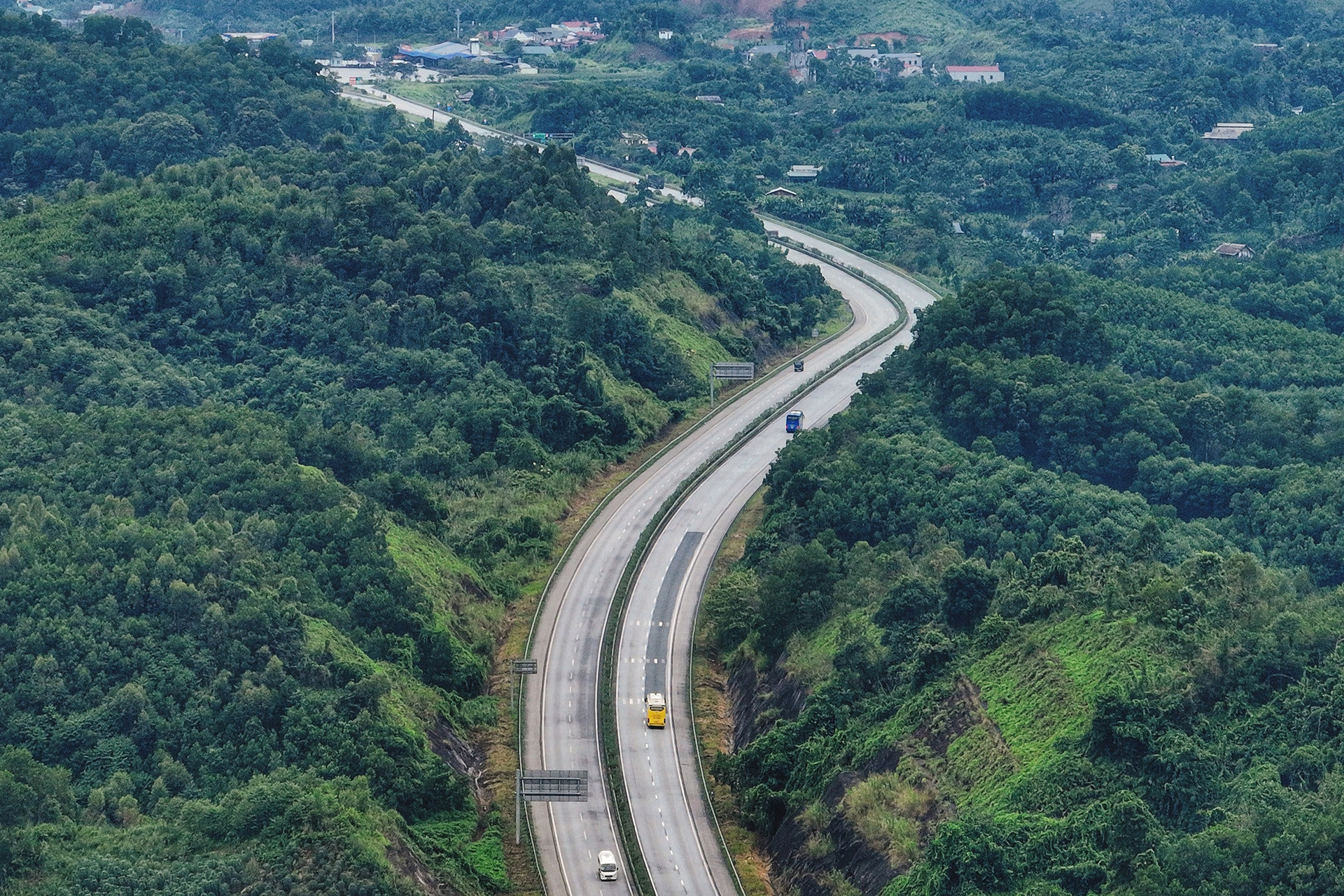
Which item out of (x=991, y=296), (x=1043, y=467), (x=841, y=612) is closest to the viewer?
(x=841, y=612)

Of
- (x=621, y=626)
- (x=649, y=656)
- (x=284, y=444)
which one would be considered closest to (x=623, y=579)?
(x=621, y=626)

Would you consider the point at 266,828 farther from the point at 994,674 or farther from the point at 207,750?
the point at 994,674

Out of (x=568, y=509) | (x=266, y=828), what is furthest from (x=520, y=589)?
(x=266, y=828)

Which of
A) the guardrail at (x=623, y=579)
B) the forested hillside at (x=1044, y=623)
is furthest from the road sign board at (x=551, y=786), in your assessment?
the forested hillside at (x=1044, y=623)

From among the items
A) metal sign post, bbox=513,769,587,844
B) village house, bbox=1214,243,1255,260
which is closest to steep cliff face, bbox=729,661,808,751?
metal sign post, bbox=513,769,587,844

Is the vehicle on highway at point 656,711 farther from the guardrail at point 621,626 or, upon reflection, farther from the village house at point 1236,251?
the village house at point 1236,251

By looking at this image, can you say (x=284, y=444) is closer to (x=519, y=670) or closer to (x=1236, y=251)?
(x=519, y=670)

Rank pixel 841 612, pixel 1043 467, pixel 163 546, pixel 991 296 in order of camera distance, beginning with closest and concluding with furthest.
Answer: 1. pixel 163 546
2. pixel 841 612
3. pixel 1043 467
4. pixel 991 296
